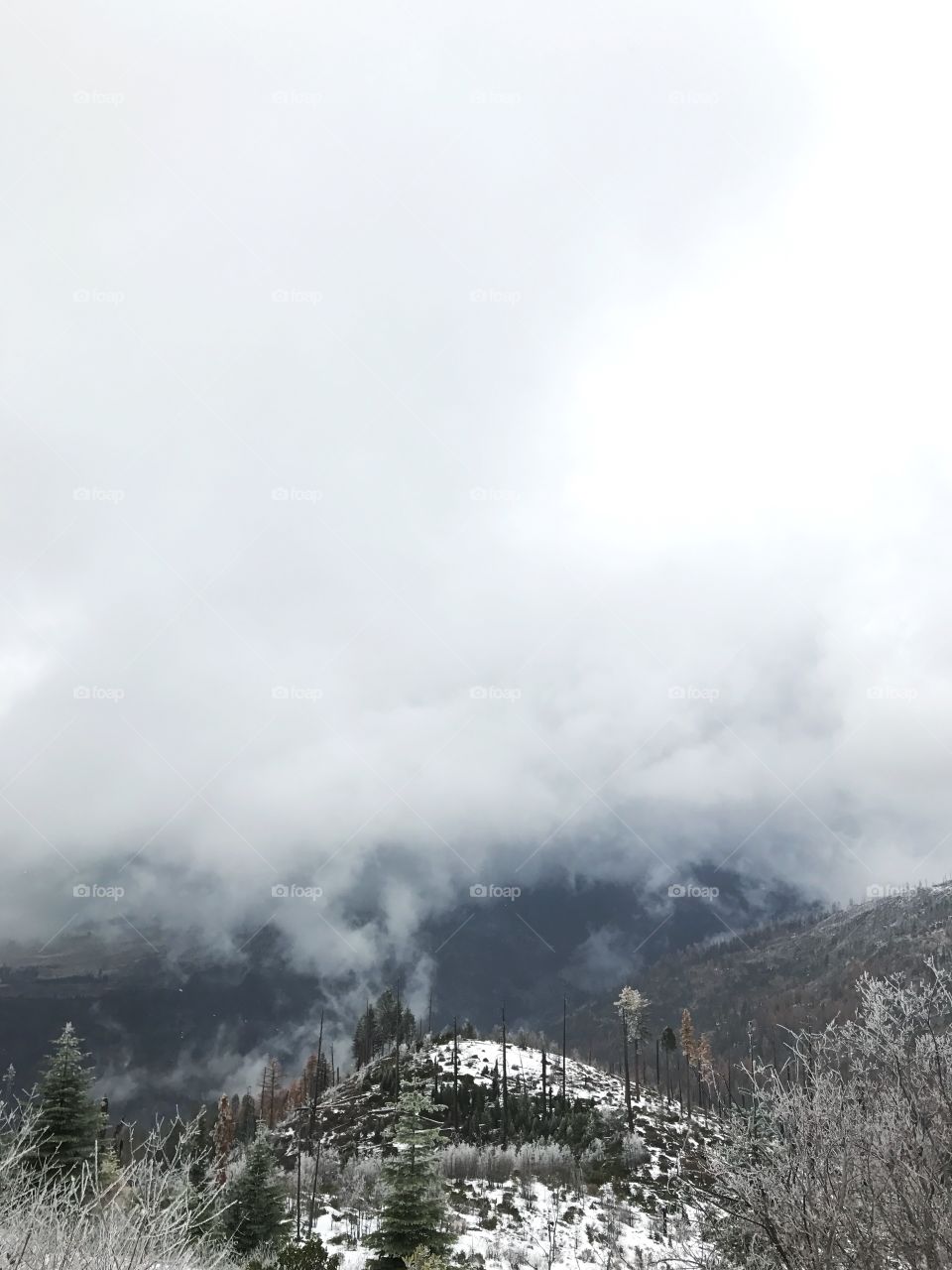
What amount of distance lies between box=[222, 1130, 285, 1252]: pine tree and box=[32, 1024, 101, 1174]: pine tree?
633 centimetres

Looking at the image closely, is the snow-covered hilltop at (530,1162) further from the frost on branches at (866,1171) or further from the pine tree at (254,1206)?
the pine tree at (254,1206)

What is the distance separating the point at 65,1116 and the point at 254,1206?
→ 8.83 meters

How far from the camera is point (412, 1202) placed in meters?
25.9

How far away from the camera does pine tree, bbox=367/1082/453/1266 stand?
2567 centimetres

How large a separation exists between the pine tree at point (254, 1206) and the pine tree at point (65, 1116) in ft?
20.8

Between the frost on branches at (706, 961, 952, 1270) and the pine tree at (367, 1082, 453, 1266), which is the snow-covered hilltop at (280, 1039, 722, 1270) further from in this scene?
the pine tree at (367, 1082, 453, 1266)

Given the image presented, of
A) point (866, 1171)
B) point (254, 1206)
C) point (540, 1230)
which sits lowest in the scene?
point (540, 1230)

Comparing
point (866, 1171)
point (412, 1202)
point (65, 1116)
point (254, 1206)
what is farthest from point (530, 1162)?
point (866, 1171)

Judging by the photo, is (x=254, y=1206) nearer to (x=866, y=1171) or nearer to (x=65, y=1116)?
(x=65, y=1116)

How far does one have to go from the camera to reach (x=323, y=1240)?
1547 inches

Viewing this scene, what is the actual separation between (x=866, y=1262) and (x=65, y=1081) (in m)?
34.7

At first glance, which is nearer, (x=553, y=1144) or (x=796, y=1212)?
(x=796, y=1212)

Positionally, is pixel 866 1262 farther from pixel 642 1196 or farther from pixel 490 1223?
pixel 642 1196

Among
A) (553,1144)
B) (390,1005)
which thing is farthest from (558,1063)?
(553,1144)
